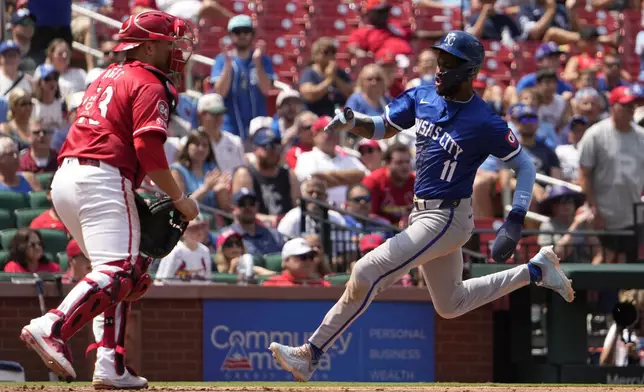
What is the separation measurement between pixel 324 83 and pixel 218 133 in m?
2.38

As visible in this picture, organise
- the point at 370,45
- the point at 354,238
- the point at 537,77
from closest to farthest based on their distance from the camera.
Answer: the point at 354,238 < the point at 537,77 < the point at 370,45

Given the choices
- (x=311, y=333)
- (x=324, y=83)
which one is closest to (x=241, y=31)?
(x=324, y=83)

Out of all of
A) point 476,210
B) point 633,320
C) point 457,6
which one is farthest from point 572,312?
point 457,6

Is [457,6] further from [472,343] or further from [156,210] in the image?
[156,210]

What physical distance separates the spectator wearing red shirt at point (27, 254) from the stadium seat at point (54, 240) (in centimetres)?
50

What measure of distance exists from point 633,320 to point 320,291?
2377 millimetres

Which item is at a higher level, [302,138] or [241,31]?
[241,31]

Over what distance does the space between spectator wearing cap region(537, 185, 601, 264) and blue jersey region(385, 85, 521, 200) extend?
14.5ft

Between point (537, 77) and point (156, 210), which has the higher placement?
point (537, 77)

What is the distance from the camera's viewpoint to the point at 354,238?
12148 millimetres

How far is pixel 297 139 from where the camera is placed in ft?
47.4

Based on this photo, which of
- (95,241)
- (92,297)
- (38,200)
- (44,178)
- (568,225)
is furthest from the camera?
(568,225)

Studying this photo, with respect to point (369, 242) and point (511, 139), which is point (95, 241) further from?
point (369, 242)

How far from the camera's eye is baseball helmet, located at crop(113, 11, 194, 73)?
7.16 metres
